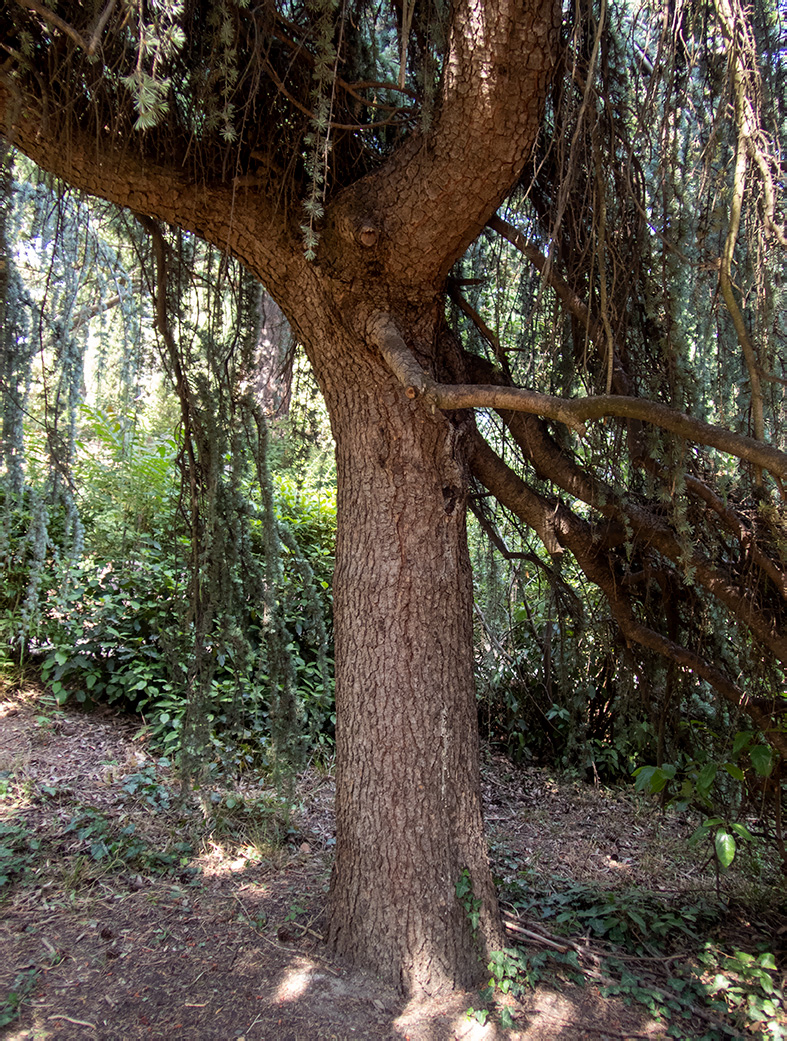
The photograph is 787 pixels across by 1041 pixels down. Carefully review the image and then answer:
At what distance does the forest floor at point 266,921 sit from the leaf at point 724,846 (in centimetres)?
44

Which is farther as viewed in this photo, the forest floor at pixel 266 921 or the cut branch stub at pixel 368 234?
the cut branch stub at pixel 368 234

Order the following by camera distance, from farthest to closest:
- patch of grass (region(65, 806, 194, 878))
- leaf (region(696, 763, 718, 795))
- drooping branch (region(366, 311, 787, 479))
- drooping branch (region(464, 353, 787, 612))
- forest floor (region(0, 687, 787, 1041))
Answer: patch of grass (region(65, 806, 194, 878)) < leaf (region(696, 763, 718, 795)) < drooping branch (region(464, 353, 787, 612)) < forest floor (region(0, 687, 787, 1041)) < drooping branch (region(366, 311, 787, 479))

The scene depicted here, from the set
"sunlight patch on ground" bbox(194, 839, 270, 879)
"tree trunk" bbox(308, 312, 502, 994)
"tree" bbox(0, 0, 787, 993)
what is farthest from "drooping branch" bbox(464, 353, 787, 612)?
"sunlight patch on ground" bbox(194, 839, 270, 879)

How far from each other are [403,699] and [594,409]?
1225mm

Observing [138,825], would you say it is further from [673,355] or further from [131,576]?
[673,355]

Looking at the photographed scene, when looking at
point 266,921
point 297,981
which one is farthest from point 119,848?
point 297,981

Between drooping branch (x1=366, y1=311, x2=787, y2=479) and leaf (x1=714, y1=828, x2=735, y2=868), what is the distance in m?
1.38

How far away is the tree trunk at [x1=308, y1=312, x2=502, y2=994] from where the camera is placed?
2326mm

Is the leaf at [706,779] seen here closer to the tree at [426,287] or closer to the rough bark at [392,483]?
the tree at [426,287]

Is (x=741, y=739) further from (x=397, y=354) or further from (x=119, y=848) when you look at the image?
(x=119, y=848)

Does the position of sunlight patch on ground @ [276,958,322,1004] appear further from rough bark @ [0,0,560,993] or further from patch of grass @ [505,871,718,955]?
patch of grass @ [505,871,718,955]

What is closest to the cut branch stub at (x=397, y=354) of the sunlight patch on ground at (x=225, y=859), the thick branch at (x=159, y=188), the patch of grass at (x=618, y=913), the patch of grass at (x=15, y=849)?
the thick branch at (x=159, y=188)

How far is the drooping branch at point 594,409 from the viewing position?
6.36 ft

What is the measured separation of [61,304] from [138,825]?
282cm
